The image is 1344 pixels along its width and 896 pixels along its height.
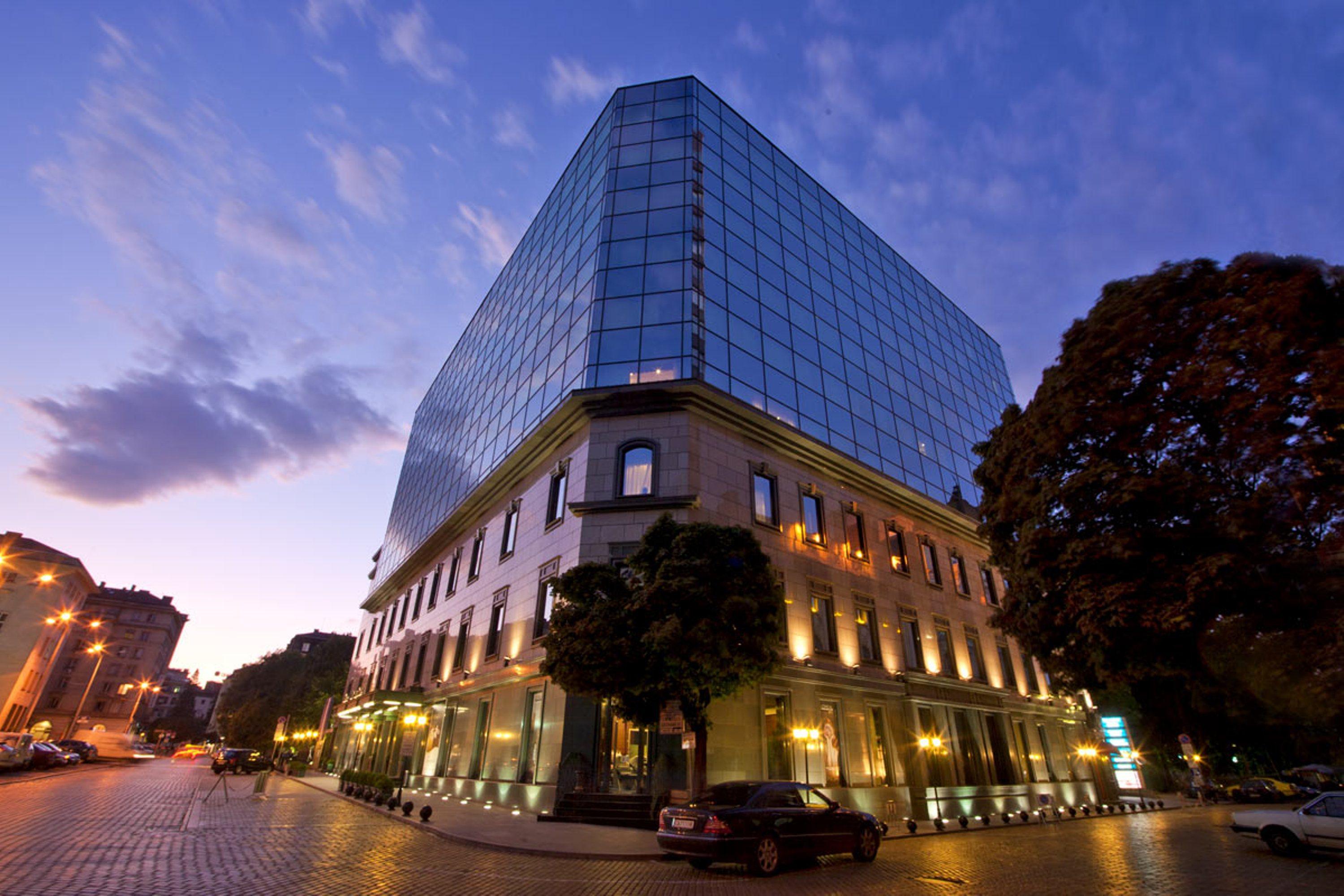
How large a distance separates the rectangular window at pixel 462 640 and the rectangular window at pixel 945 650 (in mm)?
22448

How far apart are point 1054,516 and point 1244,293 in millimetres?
6398

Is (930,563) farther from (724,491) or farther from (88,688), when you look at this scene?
(88,688)

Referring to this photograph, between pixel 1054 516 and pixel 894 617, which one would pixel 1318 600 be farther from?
pixel 894 617

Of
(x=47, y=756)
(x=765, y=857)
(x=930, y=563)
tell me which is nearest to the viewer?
(x=765, y=857)

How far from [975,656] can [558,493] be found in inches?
908

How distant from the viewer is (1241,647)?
13.3 meters

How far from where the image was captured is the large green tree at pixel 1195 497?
489 inches

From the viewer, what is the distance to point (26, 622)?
191 feet

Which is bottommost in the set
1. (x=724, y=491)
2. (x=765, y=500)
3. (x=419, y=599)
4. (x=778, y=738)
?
(x=778, y=738)

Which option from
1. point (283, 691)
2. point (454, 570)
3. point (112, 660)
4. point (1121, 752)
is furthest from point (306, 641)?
point (1121, 752)

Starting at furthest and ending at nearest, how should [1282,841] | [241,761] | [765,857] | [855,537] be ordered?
[241,761] < [855,537] < [1282,841] < [765,857]

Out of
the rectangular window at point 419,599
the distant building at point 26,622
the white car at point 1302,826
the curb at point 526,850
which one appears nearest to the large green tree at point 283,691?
the distant building at point 26,622

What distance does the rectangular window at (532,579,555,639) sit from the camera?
23.4m

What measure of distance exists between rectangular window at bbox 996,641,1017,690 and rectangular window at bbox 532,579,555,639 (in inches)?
973
